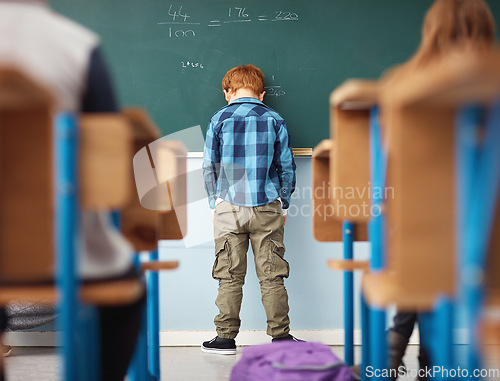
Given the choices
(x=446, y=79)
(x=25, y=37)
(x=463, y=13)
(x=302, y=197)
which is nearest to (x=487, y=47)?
(x=463, y=13)

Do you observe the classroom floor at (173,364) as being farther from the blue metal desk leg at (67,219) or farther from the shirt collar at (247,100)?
the blue metal desk leg at (67,219)

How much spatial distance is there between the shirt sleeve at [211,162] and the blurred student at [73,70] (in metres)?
1.69

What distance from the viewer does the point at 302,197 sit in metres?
3.14

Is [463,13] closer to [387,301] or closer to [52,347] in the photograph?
[387,301]

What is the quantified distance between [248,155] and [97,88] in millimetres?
1751

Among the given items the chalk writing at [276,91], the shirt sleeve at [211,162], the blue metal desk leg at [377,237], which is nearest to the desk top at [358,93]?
the blue metal desk leg at [377,237]

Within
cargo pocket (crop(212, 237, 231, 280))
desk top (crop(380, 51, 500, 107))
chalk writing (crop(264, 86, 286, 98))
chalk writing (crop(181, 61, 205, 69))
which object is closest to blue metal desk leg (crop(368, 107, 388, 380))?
desk top (crop(380, 51, 500, 107))

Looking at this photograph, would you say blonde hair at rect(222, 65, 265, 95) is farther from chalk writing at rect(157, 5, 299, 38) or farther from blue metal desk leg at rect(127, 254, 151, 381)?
blue metal desk leg at rect(127, 254, 151, 381)

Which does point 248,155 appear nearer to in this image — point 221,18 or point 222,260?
point 222,260

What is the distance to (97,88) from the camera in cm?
115

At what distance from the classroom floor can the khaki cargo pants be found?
20cm

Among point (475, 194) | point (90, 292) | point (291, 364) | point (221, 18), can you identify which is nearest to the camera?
point (475, 194)

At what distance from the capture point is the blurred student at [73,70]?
104 cm

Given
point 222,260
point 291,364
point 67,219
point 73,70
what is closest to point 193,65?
point 222,260
